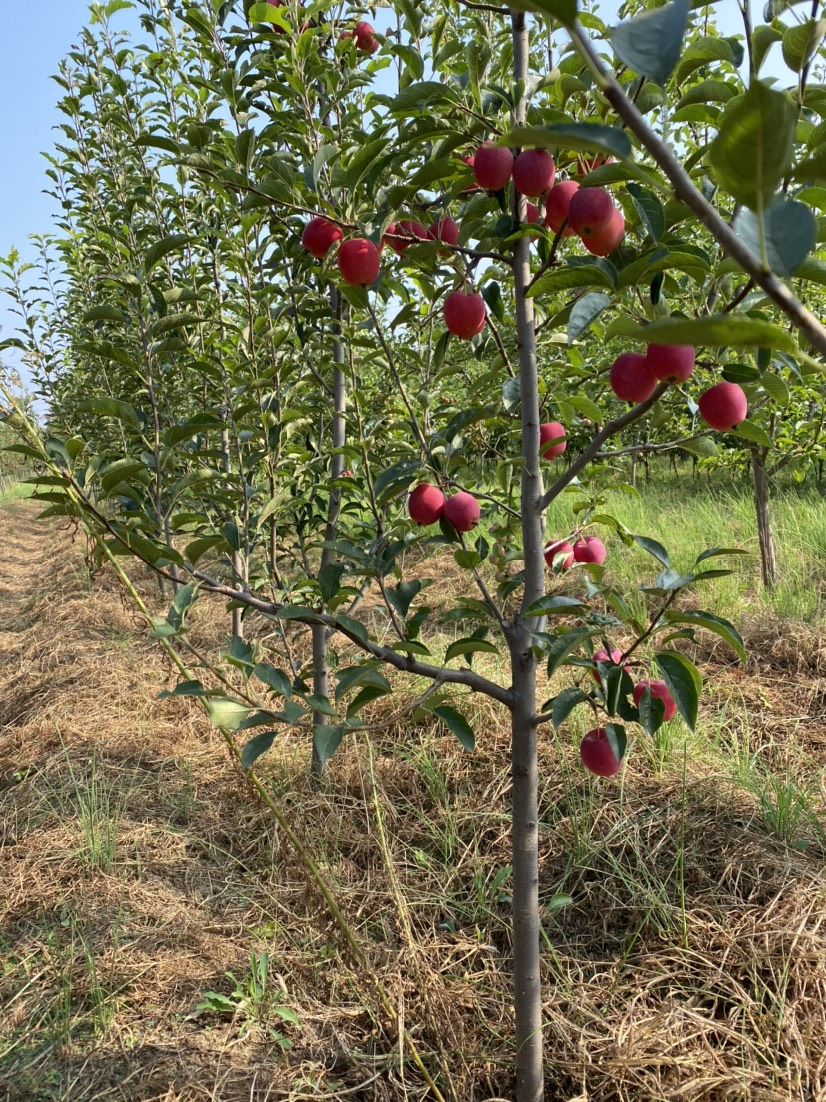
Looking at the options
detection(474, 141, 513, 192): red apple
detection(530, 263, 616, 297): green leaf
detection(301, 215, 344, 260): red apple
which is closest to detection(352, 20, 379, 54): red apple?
detection(301, 215, 344, 260): red apple

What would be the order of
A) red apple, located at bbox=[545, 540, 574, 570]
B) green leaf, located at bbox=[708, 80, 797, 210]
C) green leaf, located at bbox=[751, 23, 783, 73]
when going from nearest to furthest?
green leaf, located at bbox=[708, 80, 797, 210] → green leaf, located at bbox=[751, 23, 783, 73] → red apple, located at bbox=[545, 540, 574, 570]

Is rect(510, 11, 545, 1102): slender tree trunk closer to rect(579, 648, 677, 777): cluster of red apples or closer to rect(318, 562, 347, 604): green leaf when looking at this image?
rect(579, 648, 677, 777): cluster of red apples

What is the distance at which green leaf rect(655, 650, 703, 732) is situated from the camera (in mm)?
953

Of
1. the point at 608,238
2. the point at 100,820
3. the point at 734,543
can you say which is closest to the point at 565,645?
the point at 608,238

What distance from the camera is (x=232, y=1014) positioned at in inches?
72.6

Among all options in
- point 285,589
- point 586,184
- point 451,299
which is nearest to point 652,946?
point 285,589

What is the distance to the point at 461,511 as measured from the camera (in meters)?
1.24

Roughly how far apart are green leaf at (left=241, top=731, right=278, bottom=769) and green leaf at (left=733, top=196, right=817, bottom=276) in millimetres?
852

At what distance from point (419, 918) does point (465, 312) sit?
1722mm

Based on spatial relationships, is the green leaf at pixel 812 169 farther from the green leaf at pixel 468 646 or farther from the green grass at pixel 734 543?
the green grass at pixel 734 543

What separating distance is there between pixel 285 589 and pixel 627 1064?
4.23 feet

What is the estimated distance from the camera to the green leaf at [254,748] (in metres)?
1.02

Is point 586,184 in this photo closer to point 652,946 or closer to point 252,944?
point 652,946

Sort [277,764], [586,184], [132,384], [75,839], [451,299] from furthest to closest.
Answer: [132,384] < [277,764] < [75,839] < [451,299] < [586,184]
